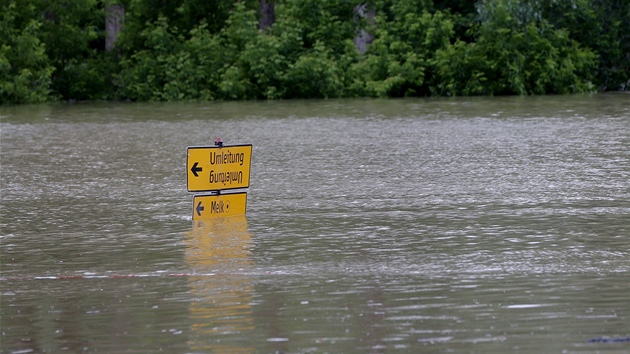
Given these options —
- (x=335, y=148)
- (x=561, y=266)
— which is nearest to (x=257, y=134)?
(x=335, y=148)

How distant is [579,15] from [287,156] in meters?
20.6

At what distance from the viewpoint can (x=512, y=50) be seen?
34656 millimetres

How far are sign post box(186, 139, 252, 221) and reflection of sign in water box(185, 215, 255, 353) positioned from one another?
0.14 metres

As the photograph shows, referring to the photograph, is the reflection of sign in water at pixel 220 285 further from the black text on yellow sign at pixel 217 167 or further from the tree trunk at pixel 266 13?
the tree trunk at pixel 266 13

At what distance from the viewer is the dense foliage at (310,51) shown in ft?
114

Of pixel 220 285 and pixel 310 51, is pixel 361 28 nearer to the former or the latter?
pixel 310 51

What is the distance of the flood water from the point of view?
23.8ft

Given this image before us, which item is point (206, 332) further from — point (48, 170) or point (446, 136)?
point (446, 136)

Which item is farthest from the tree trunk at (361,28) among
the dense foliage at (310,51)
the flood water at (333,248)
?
the flood water at (333,248)

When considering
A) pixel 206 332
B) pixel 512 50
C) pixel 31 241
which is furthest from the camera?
pixel 512 50

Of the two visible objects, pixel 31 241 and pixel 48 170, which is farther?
pixel 48 170

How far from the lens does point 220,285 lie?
28.8 feet

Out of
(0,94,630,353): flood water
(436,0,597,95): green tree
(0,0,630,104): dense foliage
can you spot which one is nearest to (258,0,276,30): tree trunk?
(0,0,630,104): dense foliage

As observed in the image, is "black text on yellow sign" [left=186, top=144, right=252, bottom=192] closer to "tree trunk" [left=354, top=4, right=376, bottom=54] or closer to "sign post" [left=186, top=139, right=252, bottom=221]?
"sign post" [left=186, top=139, right=252, bottom=221]
